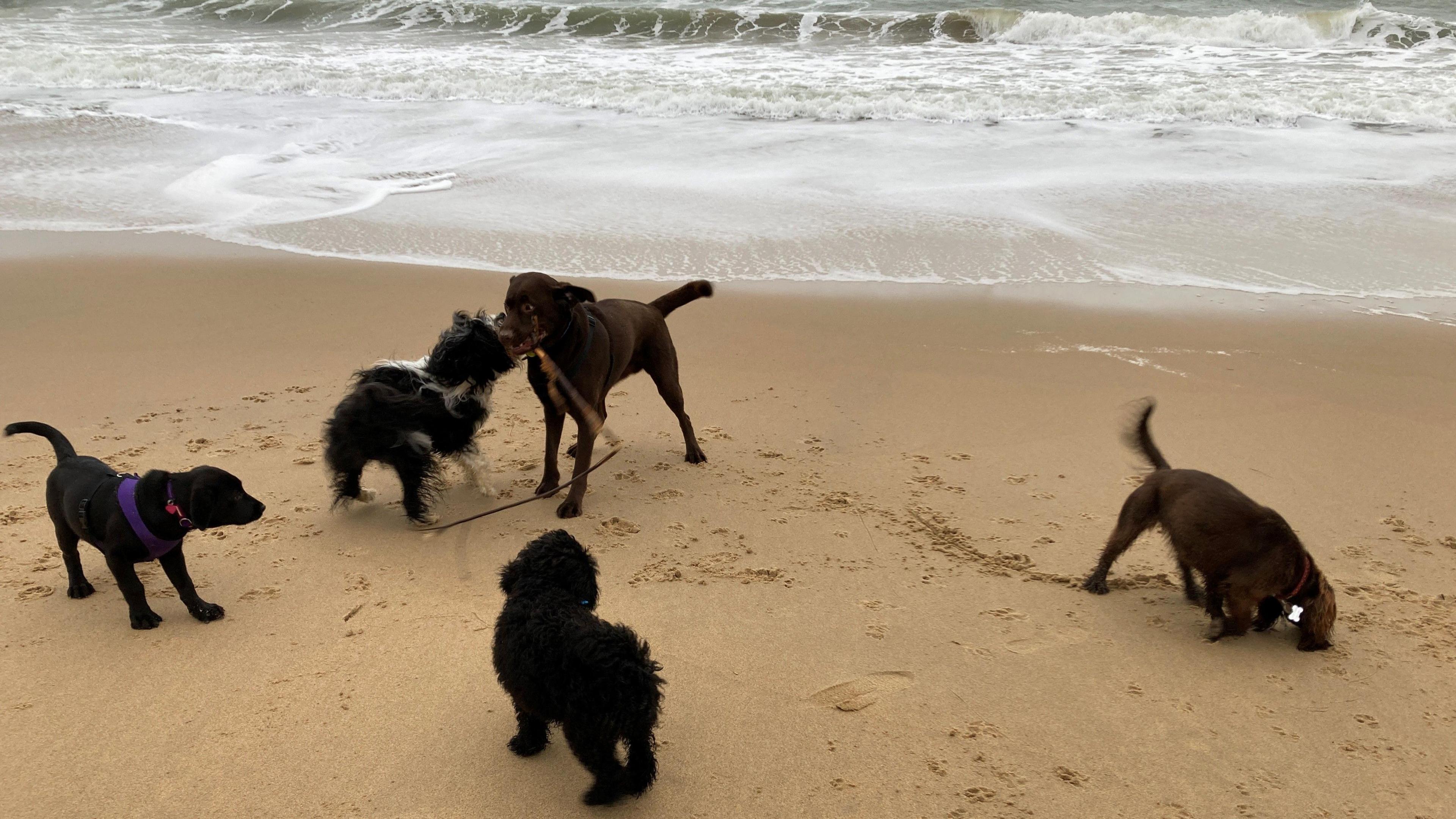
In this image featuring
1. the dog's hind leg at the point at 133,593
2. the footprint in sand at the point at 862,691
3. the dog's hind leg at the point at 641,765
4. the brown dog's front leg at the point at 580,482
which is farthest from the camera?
the brown dog's front leg at the point at 580,482

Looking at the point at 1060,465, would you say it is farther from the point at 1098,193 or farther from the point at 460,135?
the point at 460,135

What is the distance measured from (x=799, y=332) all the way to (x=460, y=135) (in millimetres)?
6982

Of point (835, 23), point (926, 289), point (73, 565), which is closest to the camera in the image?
point (73, 565)

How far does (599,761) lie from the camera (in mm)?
2807

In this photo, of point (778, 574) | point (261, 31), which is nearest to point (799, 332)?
point (778, 574)

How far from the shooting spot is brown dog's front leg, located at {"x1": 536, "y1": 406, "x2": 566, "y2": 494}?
16.3 ft

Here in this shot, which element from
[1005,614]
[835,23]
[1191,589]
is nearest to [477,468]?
[1005,614]

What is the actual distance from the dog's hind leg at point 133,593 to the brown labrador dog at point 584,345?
5.74 ft

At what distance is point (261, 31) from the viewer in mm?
18875

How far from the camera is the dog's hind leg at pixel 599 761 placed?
2750 millimetres

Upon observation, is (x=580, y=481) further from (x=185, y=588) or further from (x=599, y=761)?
(x=599, y=761)

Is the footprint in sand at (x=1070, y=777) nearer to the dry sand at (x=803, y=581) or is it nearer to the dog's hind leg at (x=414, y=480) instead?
the dry sand at (x=803, y=581)

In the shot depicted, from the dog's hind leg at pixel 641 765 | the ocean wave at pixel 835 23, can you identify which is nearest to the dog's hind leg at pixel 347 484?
the dog's hind leg at pixel 641 765

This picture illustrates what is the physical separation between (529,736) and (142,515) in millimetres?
1608
